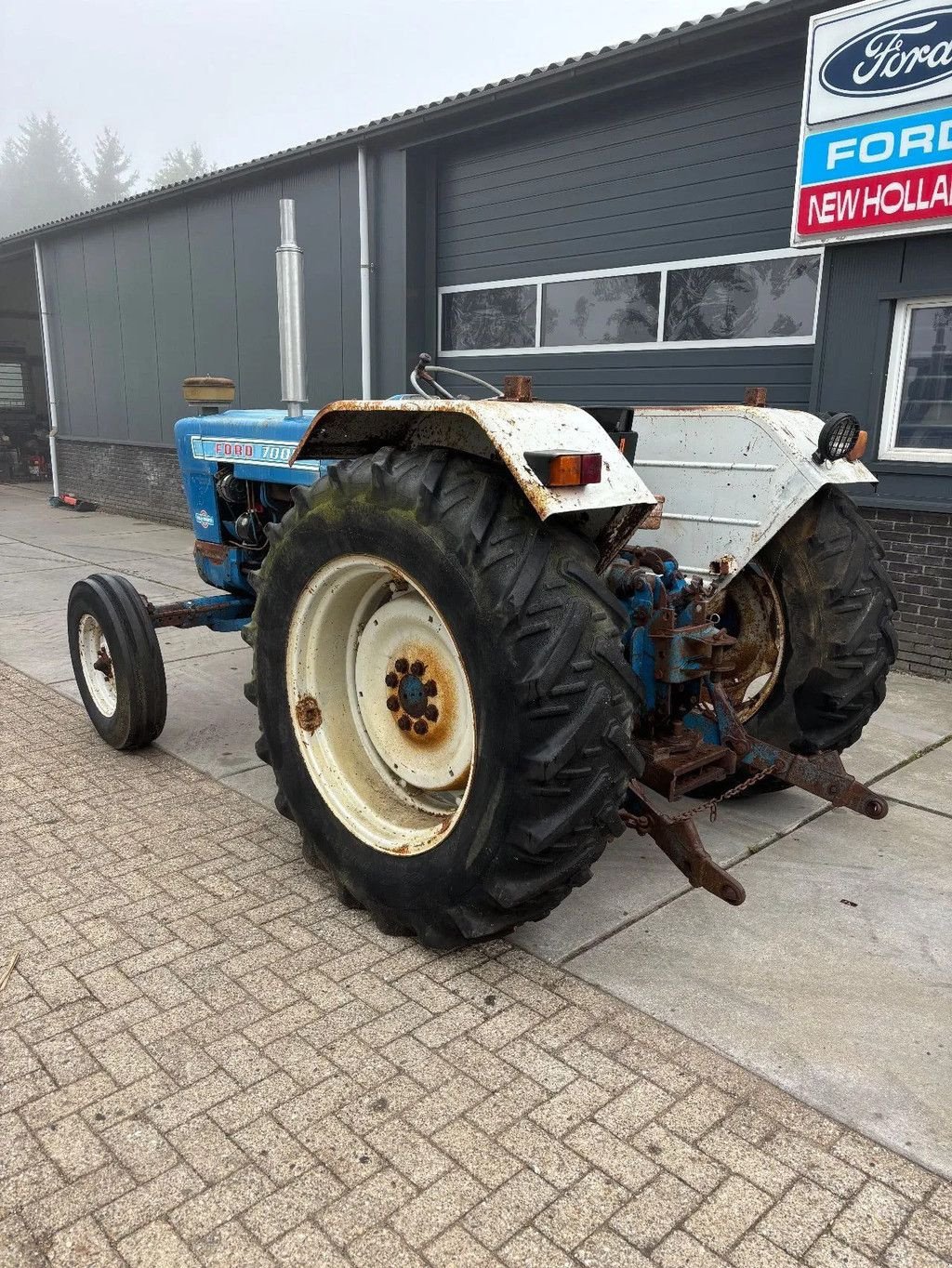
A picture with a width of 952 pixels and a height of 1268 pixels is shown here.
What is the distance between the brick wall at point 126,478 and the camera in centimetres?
1256

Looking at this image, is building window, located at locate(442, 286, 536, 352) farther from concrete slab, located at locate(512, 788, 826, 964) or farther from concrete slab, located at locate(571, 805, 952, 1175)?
concrete slab, located at locate(571, 805, 952, 1175)

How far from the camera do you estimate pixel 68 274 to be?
14305 millimetres

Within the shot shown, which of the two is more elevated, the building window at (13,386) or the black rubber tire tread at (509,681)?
the building window at (13,386)

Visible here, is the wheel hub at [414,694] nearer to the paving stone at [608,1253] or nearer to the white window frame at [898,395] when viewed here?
the paving stone at [608,1253]

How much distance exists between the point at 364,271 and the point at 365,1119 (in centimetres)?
850

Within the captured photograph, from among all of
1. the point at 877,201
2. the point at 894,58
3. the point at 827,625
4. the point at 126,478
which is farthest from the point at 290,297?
the point at 126,478

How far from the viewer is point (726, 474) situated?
3.20m

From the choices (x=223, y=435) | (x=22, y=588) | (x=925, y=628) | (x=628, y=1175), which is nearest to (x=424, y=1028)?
(x=628, y=1175)

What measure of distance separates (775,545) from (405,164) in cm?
688

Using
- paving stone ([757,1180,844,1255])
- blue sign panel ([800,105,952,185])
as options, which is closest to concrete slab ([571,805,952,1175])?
paving stone ([757,1180,844,1255])

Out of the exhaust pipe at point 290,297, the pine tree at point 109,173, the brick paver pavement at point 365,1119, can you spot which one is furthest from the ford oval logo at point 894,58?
the pine tree at point 109,173

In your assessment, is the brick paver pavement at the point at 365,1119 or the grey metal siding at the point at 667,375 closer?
the brick paver pavement at the point at 365,1119

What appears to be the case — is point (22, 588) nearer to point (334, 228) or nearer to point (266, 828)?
point (334, 228)

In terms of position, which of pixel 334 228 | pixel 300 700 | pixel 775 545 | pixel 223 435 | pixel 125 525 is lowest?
pixel 125 525
